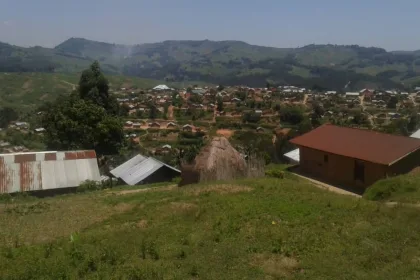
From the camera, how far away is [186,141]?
206ft

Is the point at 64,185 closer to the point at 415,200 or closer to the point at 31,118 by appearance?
the point at 415,200

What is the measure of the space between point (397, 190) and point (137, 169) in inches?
549

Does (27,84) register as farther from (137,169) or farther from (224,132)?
(137,169)

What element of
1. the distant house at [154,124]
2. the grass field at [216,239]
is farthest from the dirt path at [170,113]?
the grass field at [216,239]

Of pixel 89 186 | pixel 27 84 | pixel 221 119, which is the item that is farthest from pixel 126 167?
pixel 27 84

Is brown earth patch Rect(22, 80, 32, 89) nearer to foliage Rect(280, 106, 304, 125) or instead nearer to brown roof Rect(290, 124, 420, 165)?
foliage Rect(280, 106, 304, 125)

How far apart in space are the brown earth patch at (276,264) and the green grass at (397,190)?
671 centimetres

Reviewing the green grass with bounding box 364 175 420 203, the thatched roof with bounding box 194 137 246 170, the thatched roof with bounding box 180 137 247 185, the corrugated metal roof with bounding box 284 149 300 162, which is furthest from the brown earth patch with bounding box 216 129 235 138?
the green grass with bounding box 364 175 420 203

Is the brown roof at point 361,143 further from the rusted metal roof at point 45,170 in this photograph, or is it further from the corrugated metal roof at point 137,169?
the rusted metal roof at point 45,170

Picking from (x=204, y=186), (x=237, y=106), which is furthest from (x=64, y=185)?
(x=237, y=106)

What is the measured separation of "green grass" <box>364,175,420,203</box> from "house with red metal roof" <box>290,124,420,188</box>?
3145 millimetres

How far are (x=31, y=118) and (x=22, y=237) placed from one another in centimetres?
8061

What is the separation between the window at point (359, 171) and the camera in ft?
68.2

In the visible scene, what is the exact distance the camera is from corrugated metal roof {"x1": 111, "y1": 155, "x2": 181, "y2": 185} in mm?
23859
